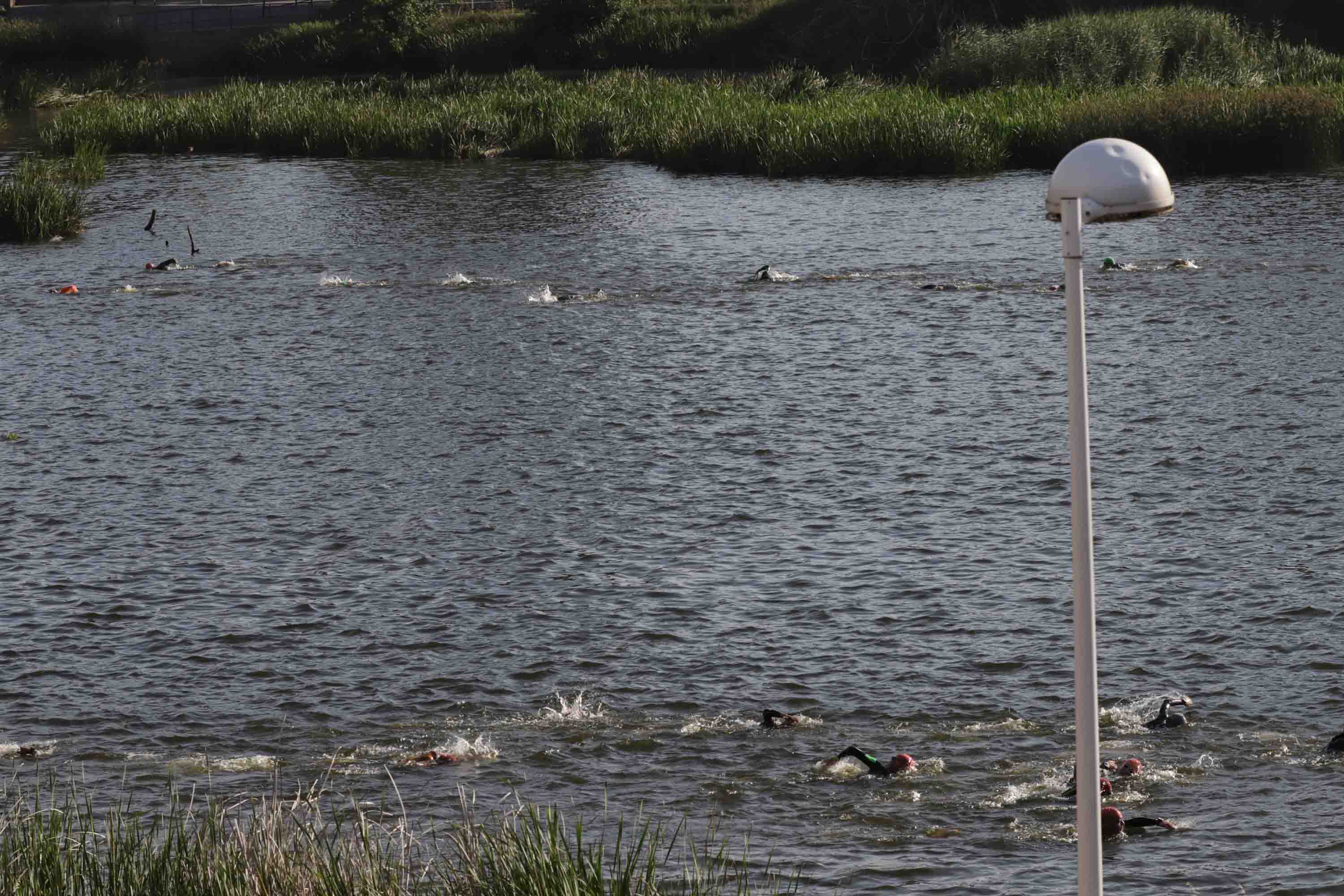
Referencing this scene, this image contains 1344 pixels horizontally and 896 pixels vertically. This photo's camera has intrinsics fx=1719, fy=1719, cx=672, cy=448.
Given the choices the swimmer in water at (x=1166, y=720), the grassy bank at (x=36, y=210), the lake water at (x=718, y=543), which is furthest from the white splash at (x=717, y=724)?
the grassy bank at (x=36, y=210)

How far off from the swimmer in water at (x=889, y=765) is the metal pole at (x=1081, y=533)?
4357 millimetres

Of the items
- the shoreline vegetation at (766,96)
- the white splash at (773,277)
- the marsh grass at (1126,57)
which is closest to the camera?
the white splash at (773,277)

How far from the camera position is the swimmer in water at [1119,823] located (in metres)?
10.1

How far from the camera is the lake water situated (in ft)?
37.2

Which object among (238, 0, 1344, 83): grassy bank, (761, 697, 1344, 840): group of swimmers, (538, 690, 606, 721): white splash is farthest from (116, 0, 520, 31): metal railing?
(761, 697, 1344, 840): group of swimmers

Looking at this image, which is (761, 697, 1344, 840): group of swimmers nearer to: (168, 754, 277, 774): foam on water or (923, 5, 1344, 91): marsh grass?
(168, 754, 277, 774): foam on water

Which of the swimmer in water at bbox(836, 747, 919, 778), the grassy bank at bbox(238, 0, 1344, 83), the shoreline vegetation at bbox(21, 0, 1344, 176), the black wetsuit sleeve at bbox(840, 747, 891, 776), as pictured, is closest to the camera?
the black wetsuit sleeve at bbox(840, 747, 891, 776)

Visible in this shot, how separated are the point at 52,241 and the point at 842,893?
98.5 ft

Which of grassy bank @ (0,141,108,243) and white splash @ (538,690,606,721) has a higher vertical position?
grassy bank @ (0,141,108,243)

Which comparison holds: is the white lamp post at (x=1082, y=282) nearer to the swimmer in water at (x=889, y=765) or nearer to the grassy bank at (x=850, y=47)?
the swimmer in water at (x=889, y=765)

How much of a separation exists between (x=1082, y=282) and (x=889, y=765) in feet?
18.4

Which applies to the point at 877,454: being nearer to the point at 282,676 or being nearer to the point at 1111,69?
the point at 282,676

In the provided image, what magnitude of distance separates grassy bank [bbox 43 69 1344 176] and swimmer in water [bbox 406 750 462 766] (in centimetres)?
2808

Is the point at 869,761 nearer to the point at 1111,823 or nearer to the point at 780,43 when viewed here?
the point at 1111,823
